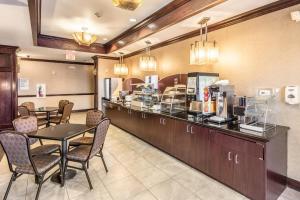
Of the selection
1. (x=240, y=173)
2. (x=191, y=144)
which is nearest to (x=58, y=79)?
(x=191, y=144)

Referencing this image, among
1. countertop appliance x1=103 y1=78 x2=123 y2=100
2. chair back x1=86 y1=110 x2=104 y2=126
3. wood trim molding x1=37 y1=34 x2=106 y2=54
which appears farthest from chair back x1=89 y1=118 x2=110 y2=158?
countertop appliance x1=103 y1=78 x2=123 y2=100

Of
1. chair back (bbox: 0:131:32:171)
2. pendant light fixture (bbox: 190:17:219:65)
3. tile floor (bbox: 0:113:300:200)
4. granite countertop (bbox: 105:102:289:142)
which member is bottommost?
tile floor (bbox: 0:113:300:200)

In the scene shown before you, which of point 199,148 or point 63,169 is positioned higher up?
point 199,148

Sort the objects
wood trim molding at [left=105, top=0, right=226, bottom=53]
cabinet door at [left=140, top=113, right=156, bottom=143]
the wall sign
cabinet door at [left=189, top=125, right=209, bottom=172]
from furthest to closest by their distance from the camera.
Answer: the wall sign → cabinet door at [left=140, top=113, right=156, bottom=143] → cabinet door at [left=189, top=125, right=209, bottom=172] → wood trim molding at [left=105, top=0, right=226, bottom=53]

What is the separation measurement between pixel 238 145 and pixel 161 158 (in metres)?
1.64

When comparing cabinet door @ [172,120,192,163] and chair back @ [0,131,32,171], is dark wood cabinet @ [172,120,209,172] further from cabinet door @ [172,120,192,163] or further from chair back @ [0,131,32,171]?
chair back @ [0,131,32,171]

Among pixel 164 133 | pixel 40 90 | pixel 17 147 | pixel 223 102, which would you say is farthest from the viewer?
pixel 40 90

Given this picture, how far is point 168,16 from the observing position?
330 centimetres

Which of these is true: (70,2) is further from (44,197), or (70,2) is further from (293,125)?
(293,125)

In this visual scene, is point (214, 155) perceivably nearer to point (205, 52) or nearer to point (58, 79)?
point (205, 52)

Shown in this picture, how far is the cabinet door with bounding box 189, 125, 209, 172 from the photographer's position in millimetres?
2807

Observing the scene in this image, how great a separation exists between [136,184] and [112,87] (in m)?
4.75

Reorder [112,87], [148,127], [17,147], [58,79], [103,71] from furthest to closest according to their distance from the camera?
[58,79] → [103,71] → [112,87] → [148,127] → [17,147]

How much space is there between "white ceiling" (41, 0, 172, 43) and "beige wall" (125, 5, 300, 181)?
4.63 feet
